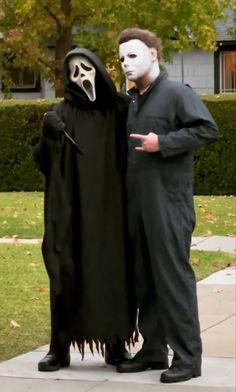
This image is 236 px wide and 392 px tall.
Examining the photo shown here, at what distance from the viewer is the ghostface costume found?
5895 mm

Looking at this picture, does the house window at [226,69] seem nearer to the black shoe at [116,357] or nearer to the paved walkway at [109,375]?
the paved walkway at [109,375]

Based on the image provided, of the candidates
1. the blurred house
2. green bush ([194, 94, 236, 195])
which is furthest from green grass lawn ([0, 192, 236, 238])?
the blurred house

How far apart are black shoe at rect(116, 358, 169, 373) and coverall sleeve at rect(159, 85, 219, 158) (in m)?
1.30

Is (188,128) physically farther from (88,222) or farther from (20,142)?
(20,142)

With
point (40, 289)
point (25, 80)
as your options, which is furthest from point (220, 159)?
point (25, 80)

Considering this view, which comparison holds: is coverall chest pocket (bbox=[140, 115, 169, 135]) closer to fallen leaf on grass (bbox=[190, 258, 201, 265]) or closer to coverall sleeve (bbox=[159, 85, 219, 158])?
coverall sleeve (bbox=[159, 85, 219, 158])

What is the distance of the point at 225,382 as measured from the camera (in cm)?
576

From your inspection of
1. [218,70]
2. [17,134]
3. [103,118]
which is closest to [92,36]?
[17,134]

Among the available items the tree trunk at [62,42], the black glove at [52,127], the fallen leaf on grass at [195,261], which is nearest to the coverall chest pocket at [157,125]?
the black glove at [52,127]

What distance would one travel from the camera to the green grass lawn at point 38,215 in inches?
528

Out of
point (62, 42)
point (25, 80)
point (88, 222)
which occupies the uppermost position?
point (62, 42)

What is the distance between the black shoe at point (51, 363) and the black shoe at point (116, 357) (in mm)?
252

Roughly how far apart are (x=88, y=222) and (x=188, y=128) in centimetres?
82

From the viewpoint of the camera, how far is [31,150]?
19.8m
